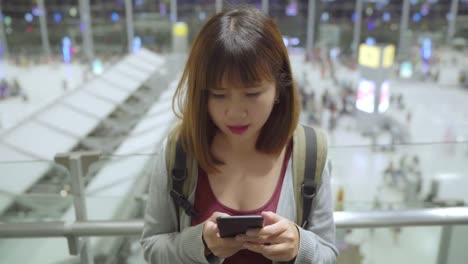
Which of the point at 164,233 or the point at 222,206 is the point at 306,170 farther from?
the point at 164,233

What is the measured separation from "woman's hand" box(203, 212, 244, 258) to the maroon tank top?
2.9 inches

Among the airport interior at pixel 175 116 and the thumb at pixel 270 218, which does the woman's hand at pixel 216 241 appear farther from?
the airport interior at pixel 175 116

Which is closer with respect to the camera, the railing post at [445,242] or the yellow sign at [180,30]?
the railing post at [445,242]

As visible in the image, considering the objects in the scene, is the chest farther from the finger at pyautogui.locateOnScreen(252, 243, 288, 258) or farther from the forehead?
the forehead

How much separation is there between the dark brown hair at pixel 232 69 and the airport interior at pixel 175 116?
0.12m

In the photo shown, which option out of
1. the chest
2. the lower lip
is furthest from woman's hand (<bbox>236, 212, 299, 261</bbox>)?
the lower lip

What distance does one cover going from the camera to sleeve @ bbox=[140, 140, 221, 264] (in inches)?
46.3

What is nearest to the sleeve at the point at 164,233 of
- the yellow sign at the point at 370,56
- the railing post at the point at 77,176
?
the railing post at the point at 77,176

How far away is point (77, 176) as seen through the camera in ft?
5.67

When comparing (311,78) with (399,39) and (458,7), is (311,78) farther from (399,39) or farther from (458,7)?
(458,7)

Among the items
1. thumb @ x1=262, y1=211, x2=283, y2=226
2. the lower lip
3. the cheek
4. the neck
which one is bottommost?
thumb @ x1=262, y1=211, x2=283, y2=226

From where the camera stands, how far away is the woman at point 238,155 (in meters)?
1.07

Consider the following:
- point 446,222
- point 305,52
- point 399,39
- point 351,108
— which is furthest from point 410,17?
point 446,222

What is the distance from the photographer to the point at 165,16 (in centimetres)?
1981
